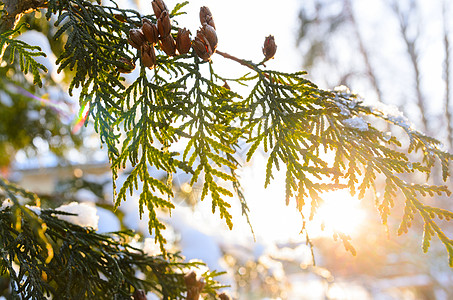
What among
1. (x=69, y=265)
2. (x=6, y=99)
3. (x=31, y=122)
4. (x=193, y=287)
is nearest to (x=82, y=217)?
(x=69, y=265)

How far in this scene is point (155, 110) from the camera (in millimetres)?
1143

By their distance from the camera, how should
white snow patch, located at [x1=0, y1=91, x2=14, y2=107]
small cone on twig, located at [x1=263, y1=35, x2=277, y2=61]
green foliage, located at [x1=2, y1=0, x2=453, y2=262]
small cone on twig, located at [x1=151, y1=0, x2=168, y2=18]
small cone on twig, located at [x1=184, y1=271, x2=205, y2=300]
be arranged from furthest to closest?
white snow patch, located at [x1=0, y1=91, x2=14, y2=107] < small cone on twig, located at [x1=184, y1=271, x2=205, y2=300] < small cone on twig, located at [x1=263, y1=35, x2=277, y2=61] < small cone on twig, located at [x1=151, y1=0, x2=168, y2=18] < green foliage, located at [x1=2, y1=0, x2=453, y2=262]

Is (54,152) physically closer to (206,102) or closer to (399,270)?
(206,102)

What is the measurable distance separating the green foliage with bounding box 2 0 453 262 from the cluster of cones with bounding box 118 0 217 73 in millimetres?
45

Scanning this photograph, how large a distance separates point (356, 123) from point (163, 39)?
2.33 feet

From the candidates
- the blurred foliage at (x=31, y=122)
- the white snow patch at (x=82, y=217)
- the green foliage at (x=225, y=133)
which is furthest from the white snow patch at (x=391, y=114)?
the blurred foliage at (x=31, y=122)

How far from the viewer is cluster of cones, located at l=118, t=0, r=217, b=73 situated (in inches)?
44.7

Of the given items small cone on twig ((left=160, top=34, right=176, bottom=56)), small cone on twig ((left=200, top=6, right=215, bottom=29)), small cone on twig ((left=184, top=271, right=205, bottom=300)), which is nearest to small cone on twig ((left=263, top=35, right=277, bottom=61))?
small cone on twig ((left=200, top=6, right=215, bottom=29))

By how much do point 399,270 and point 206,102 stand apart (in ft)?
43.4

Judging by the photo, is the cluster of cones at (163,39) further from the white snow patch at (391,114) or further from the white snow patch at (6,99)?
the white snow patch at (6,99)

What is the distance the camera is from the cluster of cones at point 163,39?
1136 mm

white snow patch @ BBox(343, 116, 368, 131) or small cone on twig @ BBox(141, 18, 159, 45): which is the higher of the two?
small cone on twig @ BBox(141, 18, 159, 45)

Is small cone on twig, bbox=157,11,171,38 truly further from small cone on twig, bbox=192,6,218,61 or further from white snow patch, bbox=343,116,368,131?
white snow patch, bbox=343,116,368,131

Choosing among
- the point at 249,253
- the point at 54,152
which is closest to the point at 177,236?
the point at 249,253
